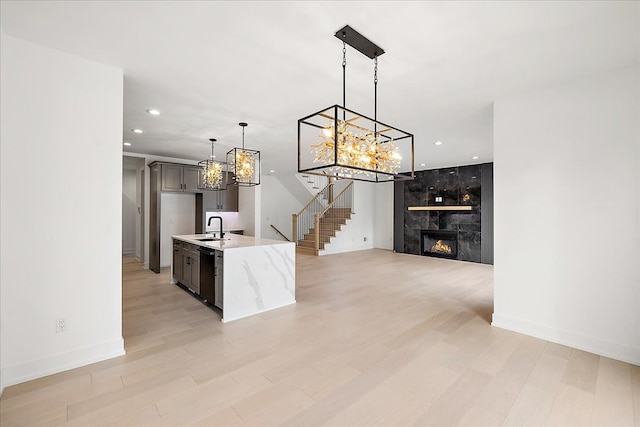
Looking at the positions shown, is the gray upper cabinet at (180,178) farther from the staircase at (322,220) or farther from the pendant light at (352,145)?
the pendant light at (352,145)

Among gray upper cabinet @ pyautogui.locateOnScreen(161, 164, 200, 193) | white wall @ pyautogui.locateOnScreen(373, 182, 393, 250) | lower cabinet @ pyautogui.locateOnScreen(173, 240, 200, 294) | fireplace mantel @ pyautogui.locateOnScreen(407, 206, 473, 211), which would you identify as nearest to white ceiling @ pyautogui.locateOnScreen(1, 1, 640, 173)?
lower cabinet @ pyautogui.locateOnScreen(173, 240, 200, 294)

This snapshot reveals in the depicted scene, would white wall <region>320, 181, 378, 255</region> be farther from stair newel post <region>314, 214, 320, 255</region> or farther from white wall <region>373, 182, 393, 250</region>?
stair newel post <region>314, 214, 320, 255</region>

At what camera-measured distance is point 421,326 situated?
3.48 m

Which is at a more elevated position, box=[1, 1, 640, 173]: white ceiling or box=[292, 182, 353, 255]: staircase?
box=[1, 1, 640, 173]: white ceiling

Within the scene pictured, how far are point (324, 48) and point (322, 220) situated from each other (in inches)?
330

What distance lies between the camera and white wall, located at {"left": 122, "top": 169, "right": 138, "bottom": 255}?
905cm

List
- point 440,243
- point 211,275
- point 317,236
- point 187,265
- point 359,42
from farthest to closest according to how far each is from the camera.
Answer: point 317,236
point 440,243
point 187,265
point 211,275
point 359,42

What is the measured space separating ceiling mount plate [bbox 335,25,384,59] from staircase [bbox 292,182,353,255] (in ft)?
23.4
